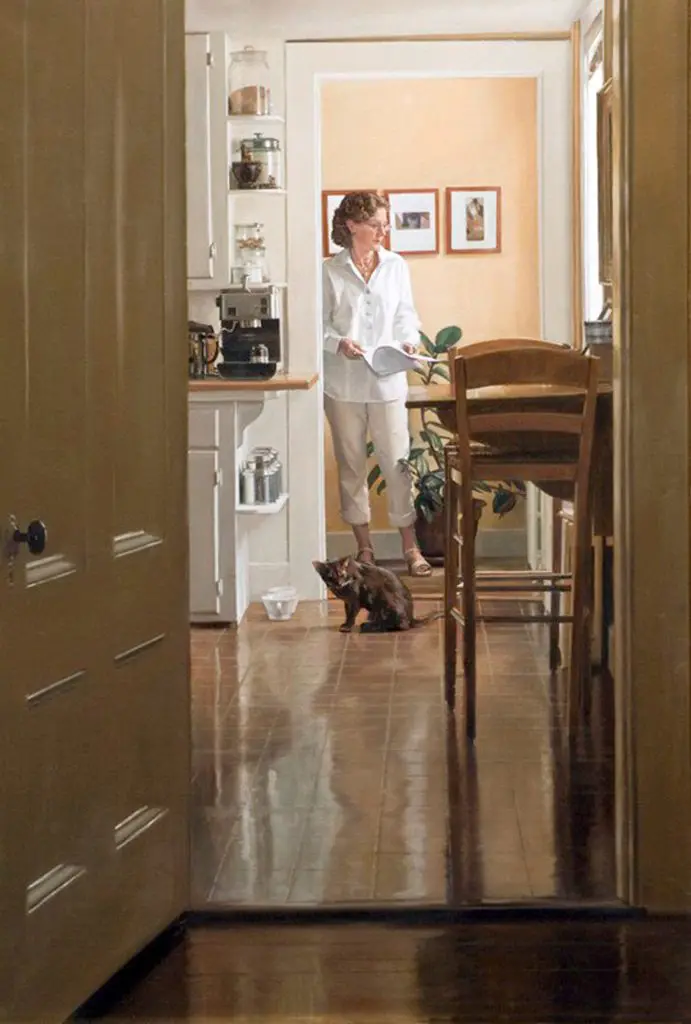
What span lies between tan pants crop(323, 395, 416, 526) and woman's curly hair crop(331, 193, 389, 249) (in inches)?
30.2

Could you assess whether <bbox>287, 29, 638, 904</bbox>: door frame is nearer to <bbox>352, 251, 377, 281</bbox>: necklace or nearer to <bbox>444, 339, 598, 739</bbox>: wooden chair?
<bbox>352, 251, 377, 281</bbox>: necklace

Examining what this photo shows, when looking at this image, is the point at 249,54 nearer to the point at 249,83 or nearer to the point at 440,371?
the point at 249,83

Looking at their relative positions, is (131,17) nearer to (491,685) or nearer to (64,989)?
(64,989)

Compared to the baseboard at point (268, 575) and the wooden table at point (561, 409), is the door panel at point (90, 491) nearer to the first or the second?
the wooden table at point (561, 409)

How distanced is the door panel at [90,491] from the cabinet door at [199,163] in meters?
3.45

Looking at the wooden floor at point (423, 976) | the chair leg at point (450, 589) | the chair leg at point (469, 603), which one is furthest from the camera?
the chair leg at point (450, 589)

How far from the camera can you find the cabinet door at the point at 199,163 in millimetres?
6391

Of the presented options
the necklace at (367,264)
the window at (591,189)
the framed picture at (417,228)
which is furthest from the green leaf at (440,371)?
the window at (591,189)

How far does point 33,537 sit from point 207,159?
4.41 meters

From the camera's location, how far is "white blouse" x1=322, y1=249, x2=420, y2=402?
23.9 ft

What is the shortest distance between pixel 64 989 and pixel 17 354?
105 cm

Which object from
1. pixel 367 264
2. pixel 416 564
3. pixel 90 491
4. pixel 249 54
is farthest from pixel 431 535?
pixel 90 491

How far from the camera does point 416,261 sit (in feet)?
27.5

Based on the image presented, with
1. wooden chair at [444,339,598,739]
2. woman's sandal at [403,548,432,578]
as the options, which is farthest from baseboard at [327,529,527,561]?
wooden chair at [444,339,598,739]
